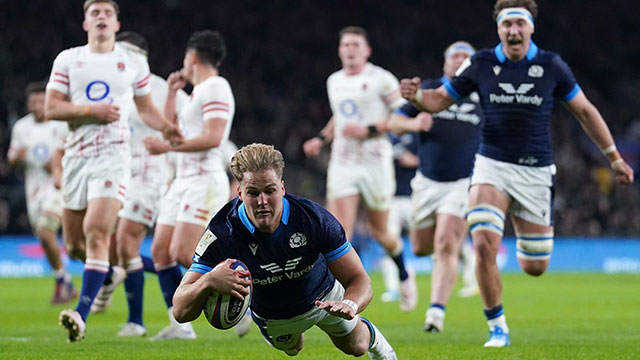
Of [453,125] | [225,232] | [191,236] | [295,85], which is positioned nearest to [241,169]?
[225,232]

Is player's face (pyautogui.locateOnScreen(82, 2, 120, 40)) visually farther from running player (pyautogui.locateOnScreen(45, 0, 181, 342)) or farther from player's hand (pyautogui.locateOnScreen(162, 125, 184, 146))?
player's hand (pyautogui.locateOnScreen(162, 125, 184, 146))

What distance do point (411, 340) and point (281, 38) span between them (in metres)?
23.7

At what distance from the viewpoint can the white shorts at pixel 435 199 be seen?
962 cm

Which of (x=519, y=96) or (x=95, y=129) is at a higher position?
(x=519, y=96)

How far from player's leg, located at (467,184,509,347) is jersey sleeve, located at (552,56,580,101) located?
93 centimetres

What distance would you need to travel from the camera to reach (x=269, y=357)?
660 centimetres

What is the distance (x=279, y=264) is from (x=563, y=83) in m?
3.43

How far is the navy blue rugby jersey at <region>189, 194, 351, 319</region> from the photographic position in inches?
198

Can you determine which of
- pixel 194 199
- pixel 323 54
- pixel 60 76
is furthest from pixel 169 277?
pixel 323 54

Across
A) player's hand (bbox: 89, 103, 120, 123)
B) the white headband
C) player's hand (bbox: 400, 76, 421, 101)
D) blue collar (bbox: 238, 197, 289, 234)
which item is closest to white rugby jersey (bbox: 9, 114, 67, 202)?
player's hand (bbox: 89, 103, 120, 123)

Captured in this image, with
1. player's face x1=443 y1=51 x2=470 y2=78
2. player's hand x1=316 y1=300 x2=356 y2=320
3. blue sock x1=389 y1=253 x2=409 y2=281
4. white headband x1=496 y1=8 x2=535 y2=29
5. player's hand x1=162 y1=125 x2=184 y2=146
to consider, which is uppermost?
white headband x1=496 y1=8 x2=535 y2=29

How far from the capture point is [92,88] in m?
7.83

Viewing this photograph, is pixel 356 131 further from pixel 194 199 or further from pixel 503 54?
pixel 503 54

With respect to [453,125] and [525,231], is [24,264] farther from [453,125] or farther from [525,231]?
[525,231]
